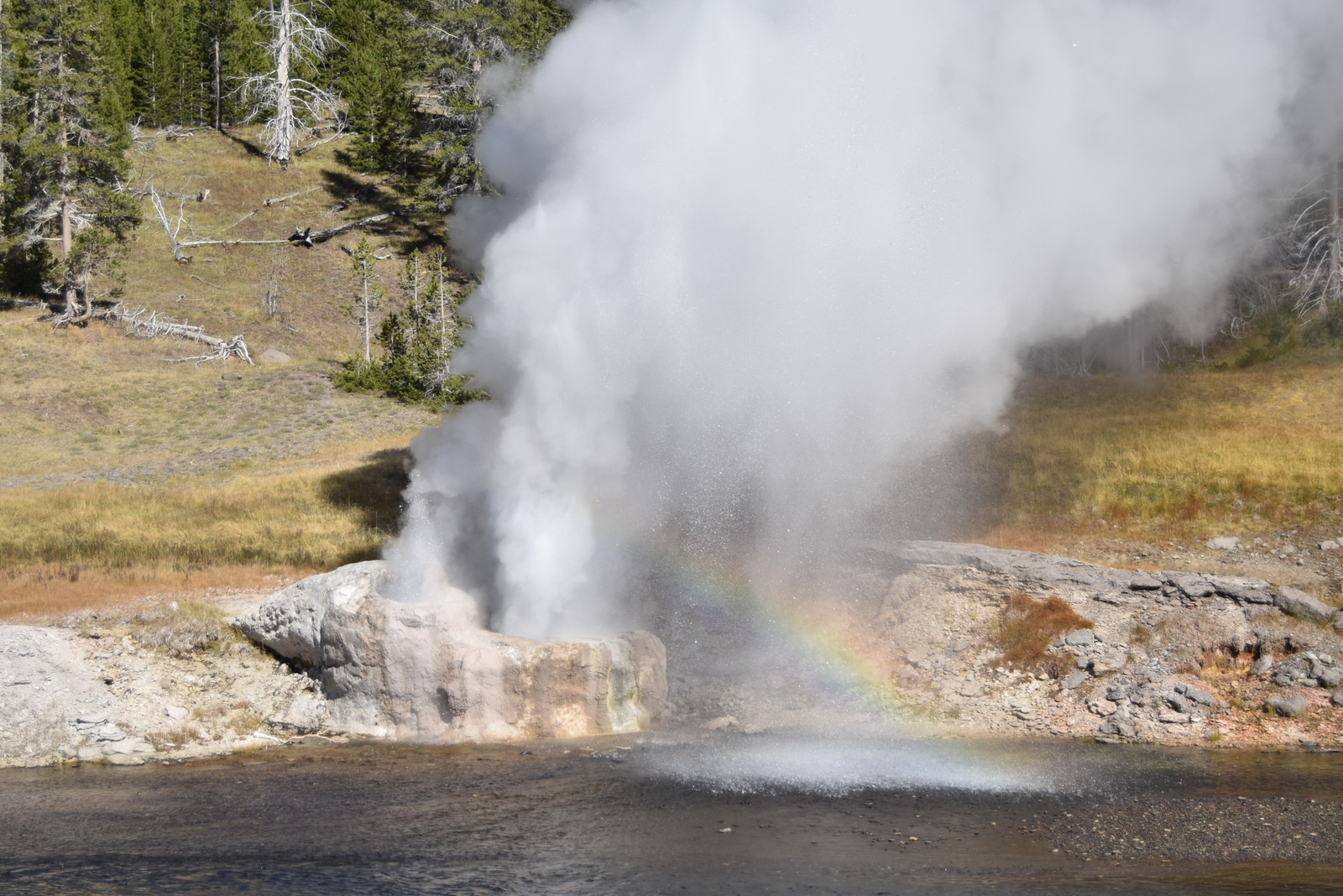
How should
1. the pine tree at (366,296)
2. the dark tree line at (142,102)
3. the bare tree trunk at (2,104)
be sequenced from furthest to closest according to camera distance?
the pine tree at (366,296), the bare tree trunk at (2,104), the dark tree line at (142,102)

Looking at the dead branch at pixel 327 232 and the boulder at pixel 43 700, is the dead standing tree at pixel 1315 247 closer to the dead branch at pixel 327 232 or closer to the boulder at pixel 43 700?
the boulder at pixel 43 700

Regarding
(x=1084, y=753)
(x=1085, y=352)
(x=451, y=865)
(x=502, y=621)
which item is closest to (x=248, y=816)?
(x=451, y=865)

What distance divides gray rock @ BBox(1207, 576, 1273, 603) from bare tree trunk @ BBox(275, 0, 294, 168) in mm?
67925

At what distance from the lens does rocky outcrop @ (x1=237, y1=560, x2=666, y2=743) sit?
594 inches

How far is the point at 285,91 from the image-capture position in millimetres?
69750

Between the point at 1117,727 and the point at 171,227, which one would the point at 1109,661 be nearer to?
the point at 1117,727

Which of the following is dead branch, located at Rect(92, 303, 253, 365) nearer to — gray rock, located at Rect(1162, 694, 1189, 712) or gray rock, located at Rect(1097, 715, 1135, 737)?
gray rock, located at Rect(1097, 715, 1135, 737)

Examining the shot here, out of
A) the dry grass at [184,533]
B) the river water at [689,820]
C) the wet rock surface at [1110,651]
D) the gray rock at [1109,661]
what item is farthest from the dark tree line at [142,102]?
the river water at [689,820]

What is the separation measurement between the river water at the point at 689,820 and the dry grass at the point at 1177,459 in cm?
983

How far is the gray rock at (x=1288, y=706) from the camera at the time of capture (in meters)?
14.6

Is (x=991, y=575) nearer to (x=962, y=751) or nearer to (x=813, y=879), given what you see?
(x=962, y=751)

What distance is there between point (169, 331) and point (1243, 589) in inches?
1872

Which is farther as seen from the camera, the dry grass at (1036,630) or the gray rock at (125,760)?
the dry grass at (1036,630)

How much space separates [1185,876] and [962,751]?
4.47 meters
